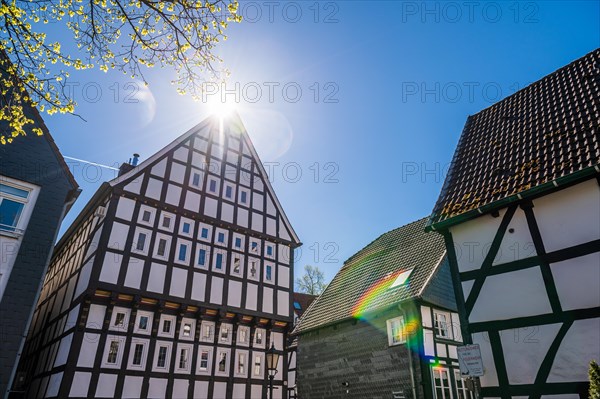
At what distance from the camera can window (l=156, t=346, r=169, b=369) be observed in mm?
18031

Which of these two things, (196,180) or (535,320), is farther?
(196,180)

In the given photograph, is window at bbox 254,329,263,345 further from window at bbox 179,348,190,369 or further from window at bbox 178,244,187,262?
window at bbox 178,244,187,262

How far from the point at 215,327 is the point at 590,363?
17.6m

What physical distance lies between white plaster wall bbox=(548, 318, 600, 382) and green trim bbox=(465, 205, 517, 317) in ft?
5.81

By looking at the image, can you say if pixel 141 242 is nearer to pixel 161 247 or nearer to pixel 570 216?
pixel 161 247

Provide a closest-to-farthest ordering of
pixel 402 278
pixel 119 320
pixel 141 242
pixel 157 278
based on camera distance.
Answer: pixel 402 278 → pixel 119 320 → pixel 157 278 → pixel 141 242

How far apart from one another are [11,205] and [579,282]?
53.8ft

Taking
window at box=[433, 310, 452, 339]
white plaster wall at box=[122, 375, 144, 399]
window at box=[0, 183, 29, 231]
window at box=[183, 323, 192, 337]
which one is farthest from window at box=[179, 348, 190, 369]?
window at box=[433, 310, 452, 339]

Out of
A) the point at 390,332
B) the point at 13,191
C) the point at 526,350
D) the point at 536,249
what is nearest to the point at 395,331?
the point at 390,332

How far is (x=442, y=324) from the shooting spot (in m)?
15.1

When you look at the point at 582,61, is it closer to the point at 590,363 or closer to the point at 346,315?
the point at 590,363

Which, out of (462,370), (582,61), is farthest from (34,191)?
(582,61)

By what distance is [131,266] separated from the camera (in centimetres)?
1861

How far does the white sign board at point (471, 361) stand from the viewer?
23.4ft
